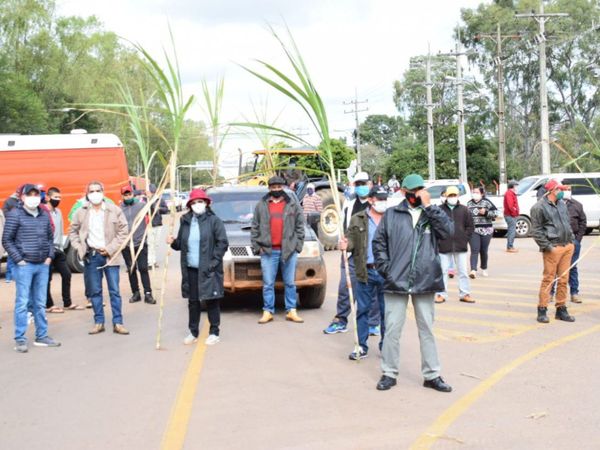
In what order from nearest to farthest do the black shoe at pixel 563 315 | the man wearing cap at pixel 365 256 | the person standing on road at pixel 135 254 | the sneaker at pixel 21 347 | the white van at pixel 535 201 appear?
the man wearing cap at pixel 365 256
the sneaker at pixel 21 347
the black shoe at pixel 563 315
the person standing on road at pixel 135 254
the white van at pixel 535 201

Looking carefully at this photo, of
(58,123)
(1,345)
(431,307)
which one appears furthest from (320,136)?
(58,123)

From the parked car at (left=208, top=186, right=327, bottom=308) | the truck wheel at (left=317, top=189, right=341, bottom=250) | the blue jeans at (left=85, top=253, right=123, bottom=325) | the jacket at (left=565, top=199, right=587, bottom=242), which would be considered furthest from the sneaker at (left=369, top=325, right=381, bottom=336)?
the truck wheel at (left=317, top=189, right=341, bottom=250)

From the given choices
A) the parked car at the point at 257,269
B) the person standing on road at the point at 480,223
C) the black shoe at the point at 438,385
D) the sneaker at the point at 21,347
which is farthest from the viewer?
the person standing on road at the point at 480,223

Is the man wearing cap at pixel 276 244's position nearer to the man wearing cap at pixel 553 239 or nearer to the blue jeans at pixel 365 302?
the blue jeans at pixel 365 302

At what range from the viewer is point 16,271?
336 inches

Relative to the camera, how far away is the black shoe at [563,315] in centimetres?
953

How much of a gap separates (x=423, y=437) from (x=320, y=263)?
528 centimetres

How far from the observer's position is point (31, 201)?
857 centimetres

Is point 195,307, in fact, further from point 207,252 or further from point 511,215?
point 511,215

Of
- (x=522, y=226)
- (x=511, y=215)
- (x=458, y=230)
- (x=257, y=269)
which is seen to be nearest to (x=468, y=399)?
(x=257, y=269)

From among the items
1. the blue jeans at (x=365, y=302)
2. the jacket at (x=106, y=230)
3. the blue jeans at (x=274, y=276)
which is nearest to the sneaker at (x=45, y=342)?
the jacket at (x=106, y=230)

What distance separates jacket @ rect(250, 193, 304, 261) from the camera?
9.54 meters

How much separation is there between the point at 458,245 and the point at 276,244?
328 cm

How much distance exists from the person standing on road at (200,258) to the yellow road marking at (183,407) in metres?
0.52
